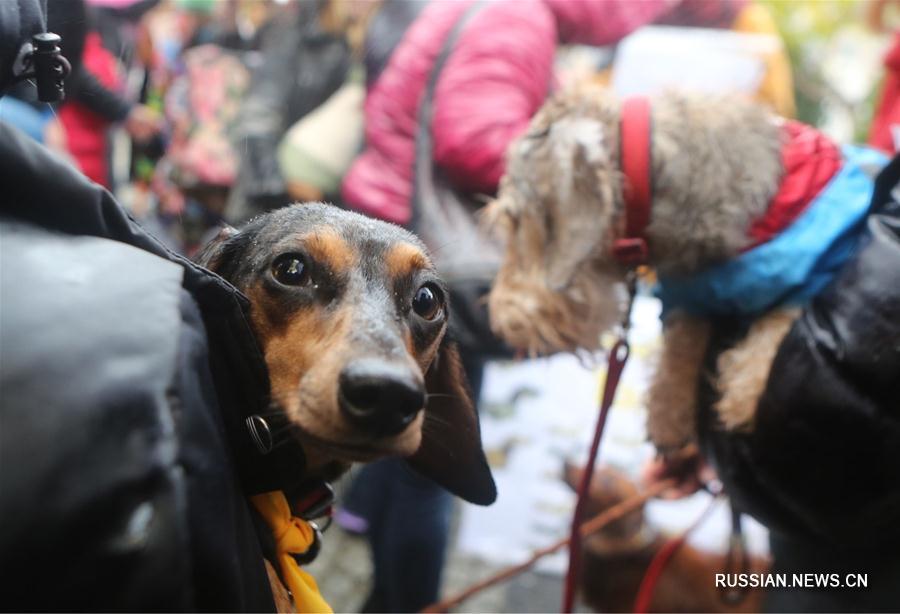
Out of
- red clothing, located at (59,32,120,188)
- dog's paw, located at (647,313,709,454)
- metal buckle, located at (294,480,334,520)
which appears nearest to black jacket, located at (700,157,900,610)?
dog's paw, located at (647,313,709,454)

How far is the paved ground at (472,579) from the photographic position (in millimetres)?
1592

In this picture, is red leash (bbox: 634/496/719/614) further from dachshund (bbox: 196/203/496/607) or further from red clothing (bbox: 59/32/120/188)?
red clothing (bbox: 59/32/120/188)

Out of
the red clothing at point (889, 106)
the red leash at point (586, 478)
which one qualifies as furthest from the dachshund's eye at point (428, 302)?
the red clothing at point (889, 106)

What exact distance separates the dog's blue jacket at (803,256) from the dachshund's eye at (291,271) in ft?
3.01

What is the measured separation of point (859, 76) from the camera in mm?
2988

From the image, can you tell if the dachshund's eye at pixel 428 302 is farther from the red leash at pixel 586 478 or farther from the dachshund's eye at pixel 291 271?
the red leash at pixel 586 478

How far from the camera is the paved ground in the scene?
1.59 metres

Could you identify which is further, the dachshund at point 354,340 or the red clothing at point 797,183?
the red clothing at point 797,183

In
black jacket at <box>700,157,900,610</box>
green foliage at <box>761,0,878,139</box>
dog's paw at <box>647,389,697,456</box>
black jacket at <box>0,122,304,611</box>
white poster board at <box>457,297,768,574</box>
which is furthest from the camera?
green foliage at <box>761,0,878,139</box>

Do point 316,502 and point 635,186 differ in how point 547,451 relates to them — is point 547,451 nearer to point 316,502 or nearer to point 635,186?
point 635,186

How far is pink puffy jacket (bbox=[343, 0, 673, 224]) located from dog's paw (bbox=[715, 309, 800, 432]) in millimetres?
634

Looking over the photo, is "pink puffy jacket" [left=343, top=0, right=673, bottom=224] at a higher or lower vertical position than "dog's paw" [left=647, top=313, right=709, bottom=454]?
higher

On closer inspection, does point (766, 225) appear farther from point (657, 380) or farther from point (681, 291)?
point (657, 380)

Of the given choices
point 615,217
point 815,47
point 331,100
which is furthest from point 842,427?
point 815,47
